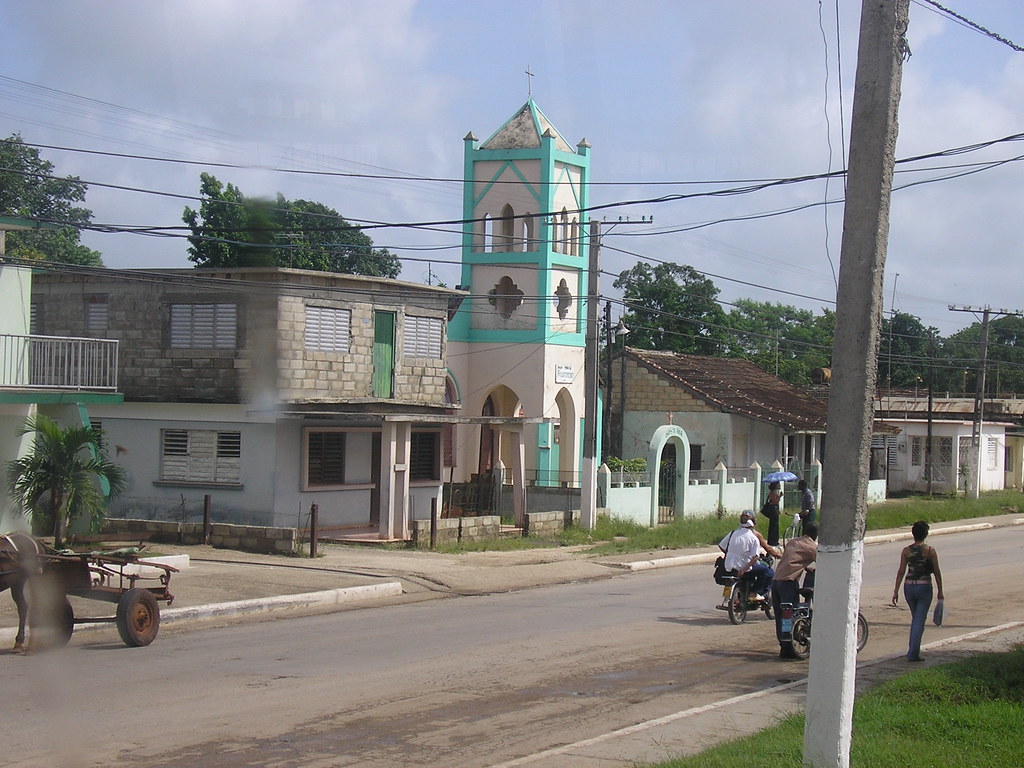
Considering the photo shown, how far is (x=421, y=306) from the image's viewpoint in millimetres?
27297

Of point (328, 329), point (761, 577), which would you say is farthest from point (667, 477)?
point (761, 577)

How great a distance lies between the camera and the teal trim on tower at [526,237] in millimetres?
34438

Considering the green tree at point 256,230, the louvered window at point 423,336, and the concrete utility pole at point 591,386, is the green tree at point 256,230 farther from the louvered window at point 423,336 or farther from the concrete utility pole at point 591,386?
the concrete utility pole at point 591,386

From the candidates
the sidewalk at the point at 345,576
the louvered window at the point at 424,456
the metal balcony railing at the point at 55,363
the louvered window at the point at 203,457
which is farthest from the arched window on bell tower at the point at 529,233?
the metal balcony railing at the point at 55,363

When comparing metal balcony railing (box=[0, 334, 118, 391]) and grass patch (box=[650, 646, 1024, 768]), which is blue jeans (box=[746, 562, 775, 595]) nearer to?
grass patch (box=[650, 646, 1024, 768])

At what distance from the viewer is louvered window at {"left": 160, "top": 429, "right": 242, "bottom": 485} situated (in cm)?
2438

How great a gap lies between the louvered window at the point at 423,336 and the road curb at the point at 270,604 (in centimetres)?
1000

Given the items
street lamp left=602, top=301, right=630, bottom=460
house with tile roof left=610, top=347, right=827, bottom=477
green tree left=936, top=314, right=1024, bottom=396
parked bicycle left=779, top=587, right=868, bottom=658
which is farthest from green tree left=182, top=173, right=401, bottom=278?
green tree left=936, top=314, right=1024, bottom=396

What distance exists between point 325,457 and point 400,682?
15010 mm

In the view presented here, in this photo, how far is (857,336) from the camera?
7.05 metres

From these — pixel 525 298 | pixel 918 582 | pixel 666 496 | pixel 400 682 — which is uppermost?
pixel 525 298

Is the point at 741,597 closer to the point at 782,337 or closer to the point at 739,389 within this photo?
the point at 739,389

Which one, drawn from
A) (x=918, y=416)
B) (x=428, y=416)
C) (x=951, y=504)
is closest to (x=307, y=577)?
(x=428, y=416)

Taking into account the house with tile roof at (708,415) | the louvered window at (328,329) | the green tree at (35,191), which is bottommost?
the house with tile roof at (708,415)
